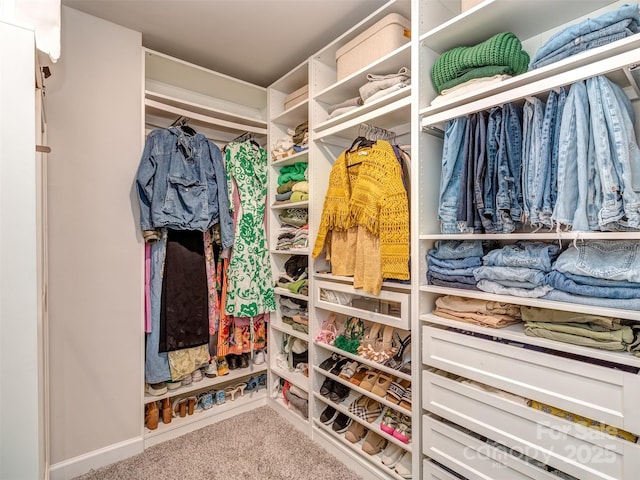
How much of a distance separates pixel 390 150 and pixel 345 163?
313mm

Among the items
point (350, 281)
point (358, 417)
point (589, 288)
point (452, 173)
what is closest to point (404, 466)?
point (358, 417)

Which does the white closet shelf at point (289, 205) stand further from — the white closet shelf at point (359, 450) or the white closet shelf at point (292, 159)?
the white closet shelf at point (359, 450)

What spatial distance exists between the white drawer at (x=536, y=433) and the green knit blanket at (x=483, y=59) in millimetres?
1262

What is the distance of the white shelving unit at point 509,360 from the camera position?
1.02 metres

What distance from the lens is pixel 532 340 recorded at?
3.82 ft

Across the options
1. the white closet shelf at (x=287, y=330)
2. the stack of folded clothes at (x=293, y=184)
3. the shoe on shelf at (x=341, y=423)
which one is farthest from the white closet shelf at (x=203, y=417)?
the stack of folded clothes at (x=293, y=184)

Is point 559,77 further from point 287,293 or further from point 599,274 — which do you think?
point 287,293

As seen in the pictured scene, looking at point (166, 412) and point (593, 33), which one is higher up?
point (593, 33)

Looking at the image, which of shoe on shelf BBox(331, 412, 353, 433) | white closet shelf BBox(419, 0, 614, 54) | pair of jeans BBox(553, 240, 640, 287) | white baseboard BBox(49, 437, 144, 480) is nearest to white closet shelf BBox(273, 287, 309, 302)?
shoe on shelf BBox(331, 412, 353, 433)

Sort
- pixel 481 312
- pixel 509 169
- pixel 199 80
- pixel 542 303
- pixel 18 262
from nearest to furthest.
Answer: pixel 18 262
pixel 542 303
pixel 509 169
pixel 481 312
pixel 199 80

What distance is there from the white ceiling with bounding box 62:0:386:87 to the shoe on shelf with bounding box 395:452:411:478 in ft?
7.60

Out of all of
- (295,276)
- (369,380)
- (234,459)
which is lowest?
(234,459)

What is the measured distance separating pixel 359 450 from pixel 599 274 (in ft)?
4.67

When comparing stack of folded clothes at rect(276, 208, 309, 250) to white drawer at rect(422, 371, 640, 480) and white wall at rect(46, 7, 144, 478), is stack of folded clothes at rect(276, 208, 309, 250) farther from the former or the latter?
white drawer at rect(422, 371, 640, 480)
